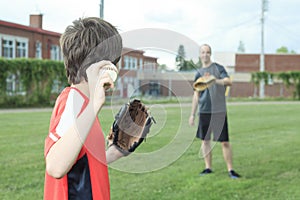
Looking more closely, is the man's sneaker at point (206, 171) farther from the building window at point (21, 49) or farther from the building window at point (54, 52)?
the building window at point (54, 52)

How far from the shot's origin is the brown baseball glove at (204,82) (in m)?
4.87

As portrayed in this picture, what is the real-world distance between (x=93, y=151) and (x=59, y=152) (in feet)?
0.70

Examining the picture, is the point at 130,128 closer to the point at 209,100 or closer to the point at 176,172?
the point at 209,100

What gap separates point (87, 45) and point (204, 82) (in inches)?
137

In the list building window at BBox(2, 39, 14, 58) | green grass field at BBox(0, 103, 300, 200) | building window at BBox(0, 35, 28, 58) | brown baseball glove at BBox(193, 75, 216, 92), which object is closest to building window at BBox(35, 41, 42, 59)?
building window at BBox(0, 35, 28, 58)

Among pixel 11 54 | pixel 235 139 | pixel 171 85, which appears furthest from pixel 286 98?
pixel 171 85

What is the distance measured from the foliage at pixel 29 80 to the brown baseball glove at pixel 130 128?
2203 cm

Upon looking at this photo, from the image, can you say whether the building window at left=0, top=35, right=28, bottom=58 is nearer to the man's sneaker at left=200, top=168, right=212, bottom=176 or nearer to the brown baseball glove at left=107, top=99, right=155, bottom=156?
the man's sneaker at left=200, top=168, right=212, bottom=176

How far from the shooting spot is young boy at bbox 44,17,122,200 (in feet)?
5.73

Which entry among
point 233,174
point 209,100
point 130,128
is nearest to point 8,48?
point 209,100

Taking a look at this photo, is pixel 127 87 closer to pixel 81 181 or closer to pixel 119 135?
pixel 119 135

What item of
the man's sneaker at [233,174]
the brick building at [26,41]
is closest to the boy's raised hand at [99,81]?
the man's sneaker at [233,174]

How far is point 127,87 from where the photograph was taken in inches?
101

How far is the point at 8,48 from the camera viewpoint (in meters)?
31.6
